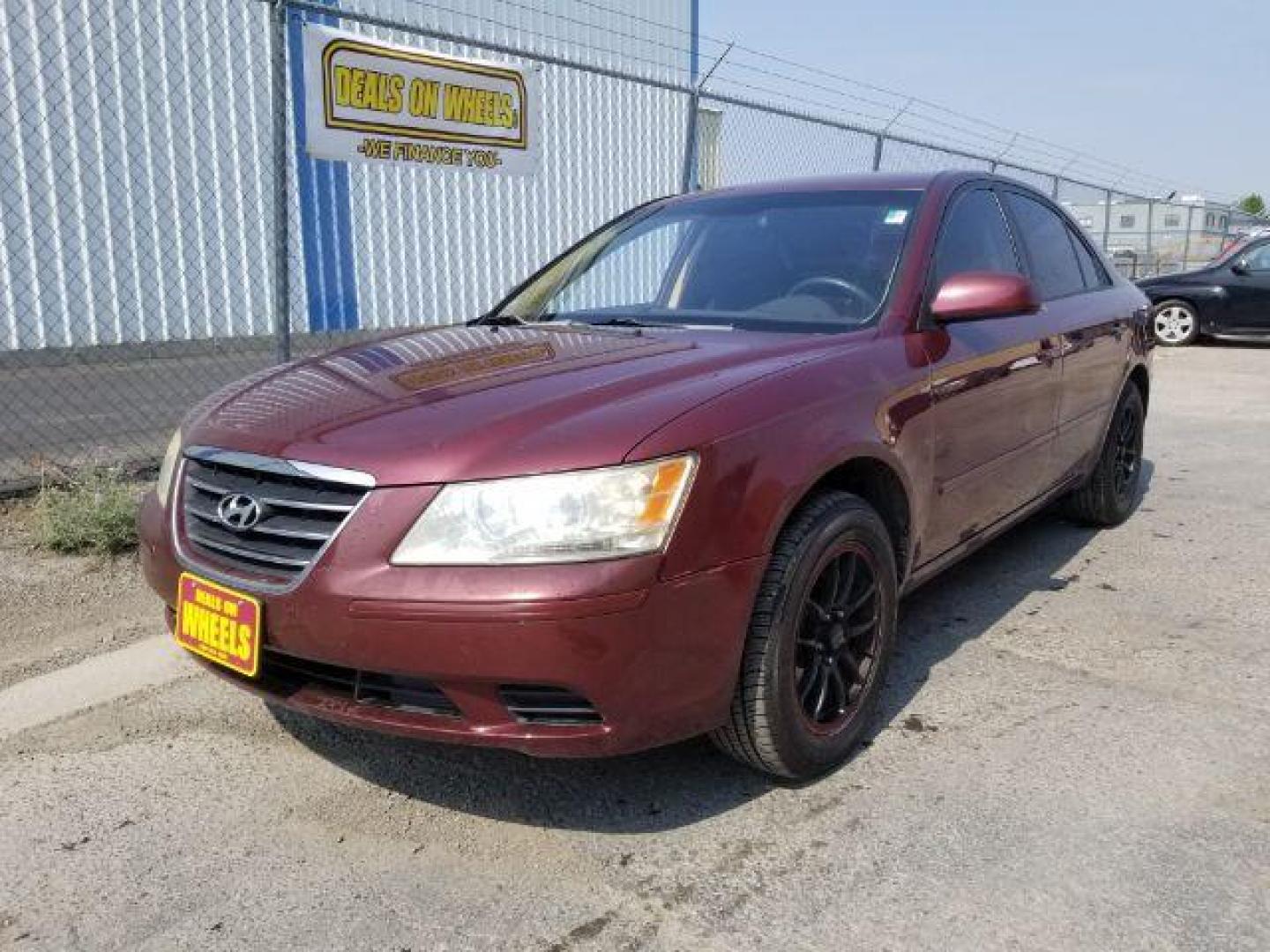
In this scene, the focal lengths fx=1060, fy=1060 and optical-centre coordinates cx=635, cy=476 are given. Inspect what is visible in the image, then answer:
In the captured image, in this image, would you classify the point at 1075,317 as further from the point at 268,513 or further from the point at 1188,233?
the point at 1188,233

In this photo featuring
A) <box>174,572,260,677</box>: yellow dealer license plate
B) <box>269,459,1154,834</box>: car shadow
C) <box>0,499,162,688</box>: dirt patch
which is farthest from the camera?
<box>0,499,162,688</box>: dirt patch

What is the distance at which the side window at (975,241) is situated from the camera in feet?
11.4

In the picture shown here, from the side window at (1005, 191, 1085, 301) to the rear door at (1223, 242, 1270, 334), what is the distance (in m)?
10.2

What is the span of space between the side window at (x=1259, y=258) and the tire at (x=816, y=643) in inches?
503

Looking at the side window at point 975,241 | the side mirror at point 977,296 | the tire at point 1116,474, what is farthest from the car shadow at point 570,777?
the tire at point 1116,474

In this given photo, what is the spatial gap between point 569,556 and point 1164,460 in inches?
235

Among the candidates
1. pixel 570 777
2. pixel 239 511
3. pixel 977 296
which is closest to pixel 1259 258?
pixel 977 296

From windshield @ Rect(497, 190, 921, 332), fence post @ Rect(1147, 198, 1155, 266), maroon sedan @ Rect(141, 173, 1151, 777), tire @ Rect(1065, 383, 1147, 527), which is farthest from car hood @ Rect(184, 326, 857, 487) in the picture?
fence post @ Rect(1147, 198, 1155, 266)

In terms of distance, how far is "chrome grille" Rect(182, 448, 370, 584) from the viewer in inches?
90.8

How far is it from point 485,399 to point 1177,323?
45.7 feet

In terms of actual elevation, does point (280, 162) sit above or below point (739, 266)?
above

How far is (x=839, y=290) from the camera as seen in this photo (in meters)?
3.31

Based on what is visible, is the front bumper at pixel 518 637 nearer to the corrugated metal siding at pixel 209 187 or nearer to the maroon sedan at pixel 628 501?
the maroon sedan at pixel 628 501

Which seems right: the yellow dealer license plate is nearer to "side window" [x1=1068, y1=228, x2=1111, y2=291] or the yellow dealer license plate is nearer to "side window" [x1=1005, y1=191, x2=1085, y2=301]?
"side window" [x1=1005, y1=191, x2=1085, y2=301]
